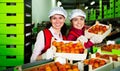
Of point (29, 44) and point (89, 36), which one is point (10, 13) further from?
point (89, 36)

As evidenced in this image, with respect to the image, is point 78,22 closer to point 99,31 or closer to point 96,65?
point 99,31

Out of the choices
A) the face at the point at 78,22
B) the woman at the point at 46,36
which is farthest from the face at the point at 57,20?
the face at the point at 78,22

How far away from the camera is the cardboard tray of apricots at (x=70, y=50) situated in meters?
2.15

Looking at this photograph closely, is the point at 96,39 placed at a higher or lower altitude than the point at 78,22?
lower

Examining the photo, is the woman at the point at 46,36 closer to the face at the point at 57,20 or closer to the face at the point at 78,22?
the face at the point at 57,20

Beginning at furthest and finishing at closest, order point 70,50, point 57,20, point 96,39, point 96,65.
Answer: point 96,39
point 57,20
point 70,50
point 96,65

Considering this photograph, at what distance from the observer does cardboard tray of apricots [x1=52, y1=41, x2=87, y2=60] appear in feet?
7.05

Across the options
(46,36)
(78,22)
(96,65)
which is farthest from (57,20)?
(96,65)

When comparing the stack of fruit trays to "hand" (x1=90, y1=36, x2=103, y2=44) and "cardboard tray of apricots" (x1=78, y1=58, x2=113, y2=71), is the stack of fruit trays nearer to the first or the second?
"cardboard tray of apricots" (x1=78, y1=58, x2=113, y2=71)

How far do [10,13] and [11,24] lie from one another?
193 millimetres

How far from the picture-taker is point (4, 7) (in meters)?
3.81

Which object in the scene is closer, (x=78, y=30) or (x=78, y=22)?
(x=78, y=22)

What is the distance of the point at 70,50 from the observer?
220 cm

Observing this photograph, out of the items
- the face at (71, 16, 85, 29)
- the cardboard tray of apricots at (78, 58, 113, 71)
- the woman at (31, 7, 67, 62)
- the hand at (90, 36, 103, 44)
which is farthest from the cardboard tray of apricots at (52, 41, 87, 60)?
the face at (71, 16, 85, 29)
